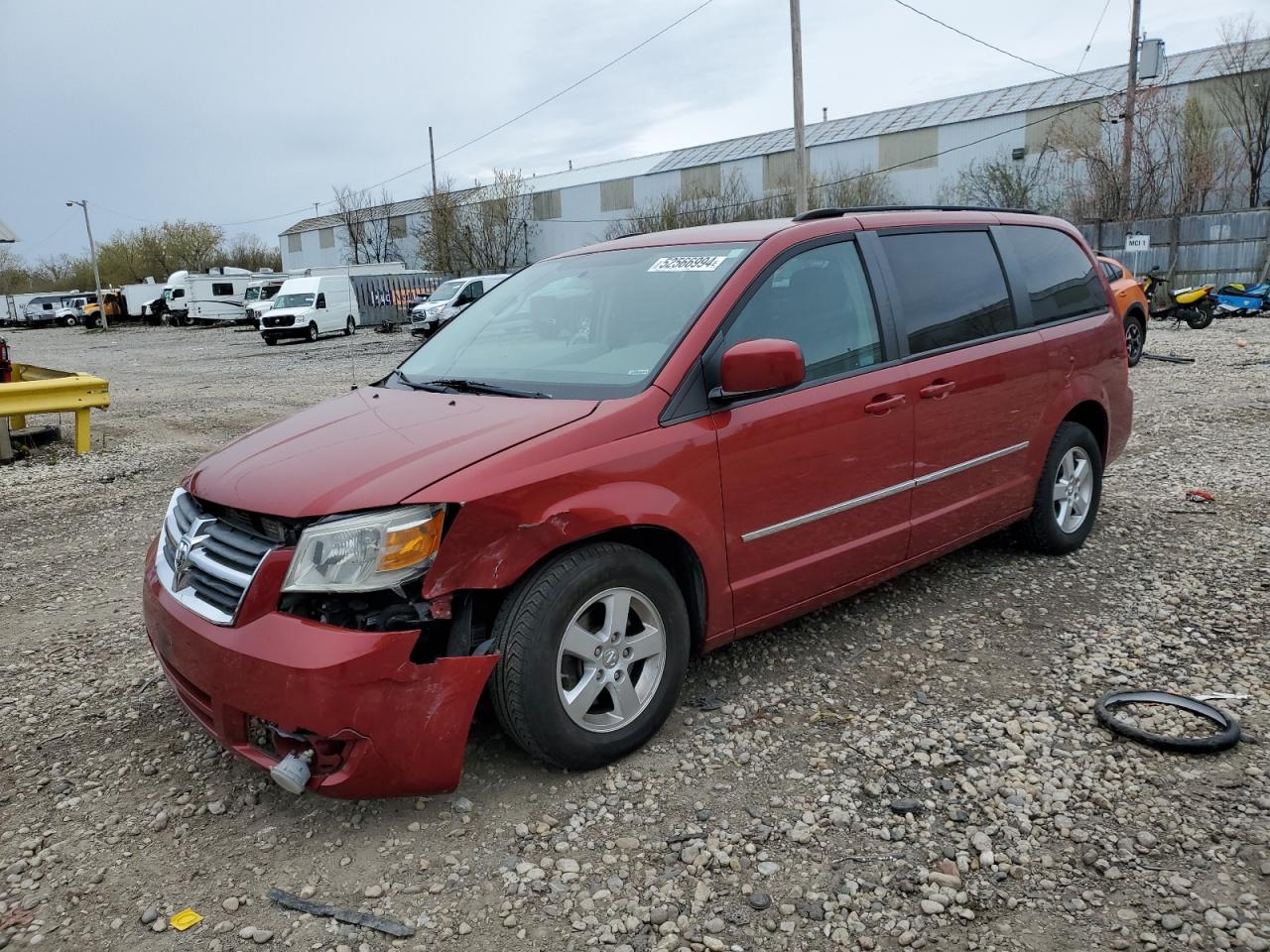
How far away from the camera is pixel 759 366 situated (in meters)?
3.19

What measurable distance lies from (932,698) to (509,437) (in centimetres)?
192

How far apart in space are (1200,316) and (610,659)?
63.9 ft

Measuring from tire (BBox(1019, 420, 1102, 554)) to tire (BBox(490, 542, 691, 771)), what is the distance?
8.27 feet

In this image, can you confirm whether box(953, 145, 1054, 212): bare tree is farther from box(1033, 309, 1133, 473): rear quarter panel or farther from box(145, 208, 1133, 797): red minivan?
box(145, 208, 1133, 797): red minivan

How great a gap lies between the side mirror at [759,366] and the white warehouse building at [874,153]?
37.3m

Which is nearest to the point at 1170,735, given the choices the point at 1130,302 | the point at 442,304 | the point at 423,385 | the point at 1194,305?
the point at 423,385

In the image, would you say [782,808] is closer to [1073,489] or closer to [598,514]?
[598,514]

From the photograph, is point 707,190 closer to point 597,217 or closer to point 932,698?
point 597,217

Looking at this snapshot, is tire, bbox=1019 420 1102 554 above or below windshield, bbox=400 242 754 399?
below

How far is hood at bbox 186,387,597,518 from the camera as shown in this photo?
2781mm

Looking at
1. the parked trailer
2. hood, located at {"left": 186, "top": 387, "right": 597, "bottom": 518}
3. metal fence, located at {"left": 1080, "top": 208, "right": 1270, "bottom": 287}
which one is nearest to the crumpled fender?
hood, located at {"left": 186, "top": 387, "right": 597, "bottom": 518}

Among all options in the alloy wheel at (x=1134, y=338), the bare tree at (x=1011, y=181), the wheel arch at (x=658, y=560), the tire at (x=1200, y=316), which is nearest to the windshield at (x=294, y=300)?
the bare tree at (x=1011, y=181)

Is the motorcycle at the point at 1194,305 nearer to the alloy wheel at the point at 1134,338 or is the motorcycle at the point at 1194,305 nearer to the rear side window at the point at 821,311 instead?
the alloy wheel at the point at 1134,338

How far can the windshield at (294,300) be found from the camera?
3233 centimetres
